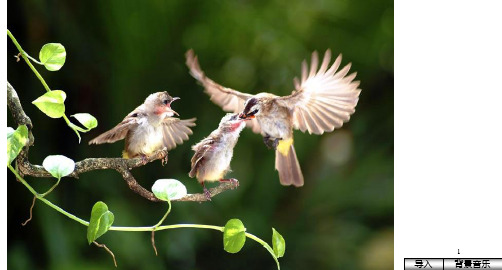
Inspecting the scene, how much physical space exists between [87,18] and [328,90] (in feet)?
2.07

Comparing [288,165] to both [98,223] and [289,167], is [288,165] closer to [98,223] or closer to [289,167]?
[289,167]

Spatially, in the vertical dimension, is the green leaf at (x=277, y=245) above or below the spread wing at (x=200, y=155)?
below

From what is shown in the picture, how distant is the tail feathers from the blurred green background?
0.89ft

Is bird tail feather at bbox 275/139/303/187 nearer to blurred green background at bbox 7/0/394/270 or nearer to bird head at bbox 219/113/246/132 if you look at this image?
bird head at bbox 219/113/246/132

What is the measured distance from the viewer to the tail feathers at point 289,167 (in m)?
0.59

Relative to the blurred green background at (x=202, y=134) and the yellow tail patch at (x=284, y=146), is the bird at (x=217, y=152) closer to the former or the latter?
the yellow tail patch at (x=284, y=146)

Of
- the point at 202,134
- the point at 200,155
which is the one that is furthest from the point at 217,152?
the point at 202,134

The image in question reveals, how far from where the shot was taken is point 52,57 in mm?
424

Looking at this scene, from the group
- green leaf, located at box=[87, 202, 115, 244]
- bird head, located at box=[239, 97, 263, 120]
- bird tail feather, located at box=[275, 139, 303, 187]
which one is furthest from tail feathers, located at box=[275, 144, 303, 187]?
green leaf, located at box=[87, 202, 115, 244]

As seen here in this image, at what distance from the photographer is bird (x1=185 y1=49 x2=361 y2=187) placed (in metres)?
0.49

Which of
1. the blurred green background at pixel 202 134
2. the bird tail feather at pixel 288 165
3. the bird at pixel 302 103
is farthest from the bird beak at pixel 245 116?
the blurred green background at pixel 202 134

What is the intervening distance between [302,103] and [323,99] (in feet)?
0.07
